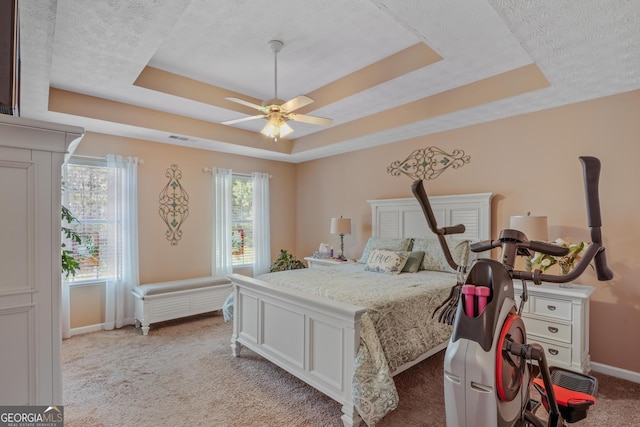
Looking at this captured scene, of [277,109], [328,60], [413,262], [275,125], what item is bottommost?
[413,262]

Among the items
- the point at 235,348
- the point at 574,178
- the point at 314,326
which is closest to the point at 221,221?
the point at 235,348

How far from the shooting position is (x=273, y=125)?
2.94 metres

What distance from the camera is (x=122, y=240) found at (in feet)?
13.5

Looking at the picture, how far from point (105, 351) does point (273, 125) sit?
9.45 ft

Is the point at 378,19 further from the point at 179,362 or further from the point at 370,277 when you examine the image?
the point at 179,362

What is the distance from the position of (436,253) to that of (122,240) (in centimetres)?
384

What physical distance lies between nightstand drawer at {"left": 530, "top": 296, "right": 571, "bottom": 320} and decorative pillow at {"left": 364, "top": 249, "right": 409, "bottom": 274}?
4.04ft

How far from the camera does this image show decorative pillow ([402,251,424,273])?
3645 millimetres

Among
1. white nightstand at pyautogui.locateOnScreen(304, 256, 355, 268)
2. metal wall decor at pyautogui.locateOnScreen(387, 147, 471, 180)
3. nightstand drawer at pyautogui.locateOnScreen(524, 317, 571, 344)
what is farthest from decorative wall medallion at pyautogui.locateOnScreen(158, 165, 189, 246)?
nightstand drawer at pyautogui.locateOnScreen(524, 317, 571, 344)

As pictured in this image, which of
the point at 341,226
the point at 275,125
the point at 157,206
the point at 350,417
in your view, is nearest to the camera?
the point at 350,417

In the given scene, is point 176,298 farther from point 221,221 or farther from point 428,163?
point 428,163

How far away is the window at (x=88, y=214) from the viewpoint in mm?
3881

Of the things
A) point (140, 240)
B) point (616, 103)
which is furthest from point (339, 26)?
point (140, 240)

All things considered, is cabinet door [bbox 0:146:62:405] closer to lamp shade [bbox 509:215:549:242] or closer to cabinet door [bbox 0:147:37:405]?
cabinet door [bbox 0:147:37:405]
